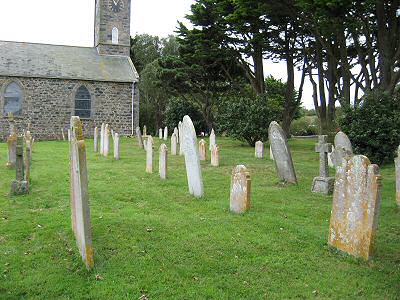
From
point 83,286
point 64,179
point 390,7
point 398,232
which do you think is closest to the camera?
point 83,286

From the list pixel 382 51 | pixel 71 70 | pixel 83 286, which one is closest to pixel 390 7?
pixel 382 51

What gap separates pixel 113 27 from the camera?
1345 inches

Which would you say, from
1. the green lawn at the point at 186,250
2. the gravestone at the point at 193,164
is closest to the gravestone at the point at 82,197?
the green lawn at the point at 186,250

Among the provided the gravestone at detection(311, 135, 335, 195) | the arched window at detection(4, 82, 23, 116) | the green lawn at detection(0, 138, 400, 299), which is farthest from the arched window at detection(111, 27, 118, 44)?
the gravestone at detection(311, 135, 335, 195)

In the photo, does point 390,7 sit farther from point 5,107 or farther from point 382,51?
point 5,107

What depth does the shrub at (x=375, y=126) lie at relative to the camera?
47.5ft

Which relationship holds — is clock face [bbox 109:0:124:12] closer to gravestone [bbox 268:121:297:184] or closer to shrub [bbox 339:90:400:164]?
shrub [bbox 339:90:400:164]

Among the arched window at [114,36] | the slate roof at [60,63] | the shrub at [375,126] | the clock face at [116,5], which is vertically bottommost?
the shrub at [375,126]

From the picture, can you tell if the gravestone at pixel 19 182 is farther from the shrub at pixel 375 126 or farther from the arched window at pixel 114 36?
the arched window at pixel 114 36

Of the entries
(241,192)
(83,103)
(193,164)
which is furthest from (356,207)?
(83,103)

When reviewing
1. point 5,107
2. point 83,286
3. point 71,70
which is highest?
point 71,70

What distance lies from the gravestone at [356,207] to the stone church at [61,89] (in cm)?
2602

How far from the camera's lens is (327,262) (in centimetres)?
512

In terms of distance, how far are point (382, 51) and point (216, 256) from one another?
13389 millimetres
